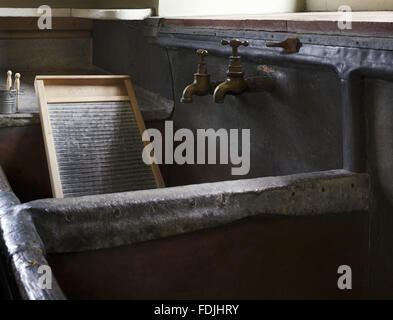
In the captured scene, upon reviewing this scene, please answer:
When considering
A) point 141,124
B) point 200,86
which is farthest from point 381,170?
point 141,124

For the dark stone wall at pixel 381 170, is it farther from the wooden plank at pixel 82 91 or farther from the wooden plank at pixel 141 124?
the wooden plank at pixel 82 91

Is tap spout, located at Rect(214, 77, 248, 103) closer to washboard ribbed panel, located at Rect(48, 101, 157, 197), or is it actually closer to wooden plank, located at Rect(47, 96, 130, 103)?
washboard ribbed panel, located at Rect(48, 101, 157, 197)

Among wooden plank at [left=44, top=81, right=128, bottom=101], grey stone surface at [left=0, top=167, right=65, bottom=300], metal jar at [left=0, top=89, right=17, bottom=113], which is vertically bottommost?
grey stone surface at [left=0, top=167, right=65, bottom=300]

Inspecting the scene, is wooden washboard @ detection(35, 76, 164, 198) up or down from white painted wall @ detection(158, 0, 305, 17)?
down

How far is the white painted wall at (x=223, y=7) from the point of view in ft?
11.7

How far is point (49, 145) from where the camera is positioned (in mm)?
3182

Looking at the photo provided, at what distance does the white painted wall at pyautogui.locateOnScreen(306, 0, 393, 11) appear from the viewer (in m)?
2.96

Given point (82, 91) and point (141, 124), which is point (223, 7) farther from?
point (82, 91)

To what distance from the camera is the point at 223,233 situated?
1.88m

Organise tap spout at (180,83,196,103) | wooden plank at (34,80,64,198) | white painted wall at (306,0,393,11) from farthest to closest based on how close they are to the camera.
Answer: wooden plank at (34,80,64,198) < white painted wall at (306,0,393,11) < tap spout at (180,83,196,103)

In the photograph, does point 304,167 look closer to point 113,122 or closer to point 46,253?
point 46,253

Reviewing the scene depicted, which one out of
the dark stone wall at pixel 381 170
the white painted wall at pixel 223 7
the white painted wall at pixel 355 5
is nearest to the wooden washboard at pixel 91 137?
the white painted wall at pixel 223 7

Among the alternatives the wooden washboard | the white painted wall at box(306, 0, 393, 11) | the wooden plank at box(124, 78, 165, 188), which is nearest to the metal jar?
the wooden washboard

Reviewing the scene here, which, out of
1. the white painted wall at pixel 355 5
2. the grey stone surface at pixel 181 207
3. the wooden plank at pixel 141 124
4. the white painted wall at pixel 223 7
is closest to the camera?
the grey stone surface at pixel 181 207
